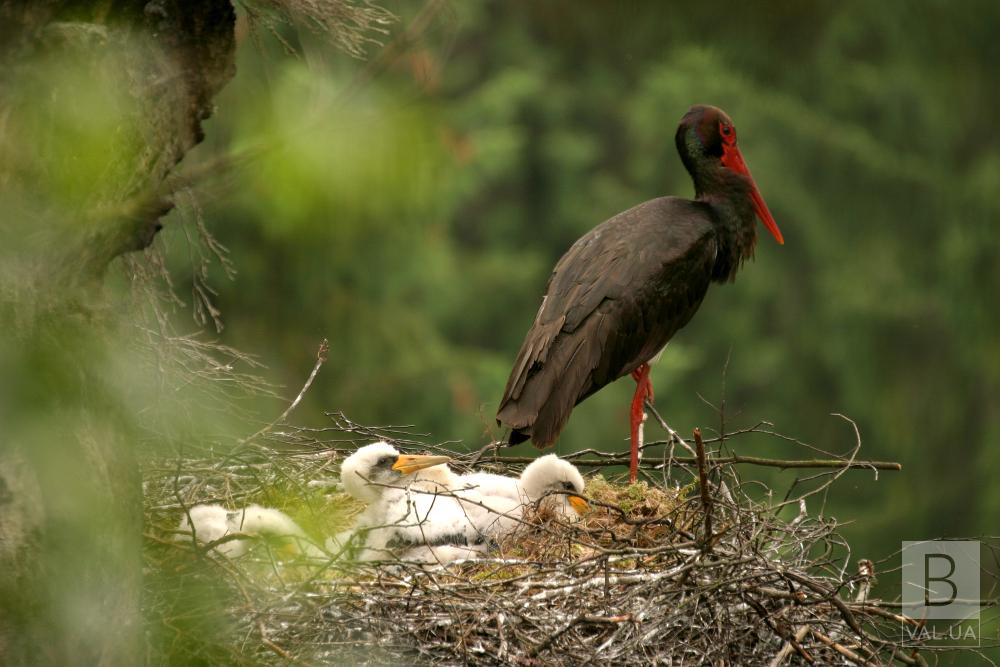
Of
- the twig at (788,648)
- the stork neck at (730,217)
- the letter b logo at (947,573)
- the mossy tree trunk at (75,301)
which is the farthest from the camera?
the stork neck at (730,217)

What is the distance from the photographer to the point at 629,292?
4.80 meters

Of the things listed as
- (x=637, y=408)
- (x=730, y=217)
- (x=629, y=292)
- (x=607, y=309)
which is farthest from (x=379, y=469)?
(x=730, y=217)

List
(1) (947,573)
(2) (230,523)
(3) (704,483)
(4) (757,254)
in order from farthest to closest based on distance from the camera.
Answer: (4) (757,254)
(1) (947,573)
(2) (230,523)
(3) (704,483)

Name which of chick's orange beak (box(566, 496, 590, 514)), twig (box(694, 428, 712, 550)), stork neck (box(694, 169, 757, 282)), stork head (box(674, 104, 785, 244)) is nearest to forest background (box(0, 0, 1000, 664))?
stork head (box(674, 104, 785, 244))

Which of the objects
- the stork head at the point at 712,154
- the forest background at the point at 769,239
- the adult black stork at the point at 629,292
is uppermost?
the stork head at the point at 712,154

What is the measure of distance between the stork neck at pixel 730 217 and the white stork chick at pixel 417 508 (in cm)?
143

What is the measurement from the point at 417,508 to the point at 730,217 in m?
1.90

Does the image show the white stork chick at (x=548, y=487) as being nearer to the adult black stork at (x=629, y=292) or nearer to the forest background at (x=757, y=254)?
the adult black stork at (x=629, y=292)

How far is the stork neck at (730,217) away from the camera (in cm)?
530

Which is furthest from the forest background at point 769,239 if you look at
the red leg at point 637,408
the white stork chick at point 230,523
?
the white stork chick at point 230,523

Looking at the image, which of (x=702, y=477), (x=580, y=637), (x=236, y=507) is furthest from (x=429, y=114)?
(x=236, y=507)

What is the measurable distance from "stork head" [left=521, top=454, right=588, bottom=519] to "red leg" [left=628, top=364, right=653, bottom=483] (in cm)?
53

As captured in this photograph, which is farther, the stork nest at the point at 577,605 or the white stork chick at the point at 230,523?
the white stork chick at the point at 230,523

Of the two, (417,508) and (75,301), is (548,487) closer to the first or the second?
(417,508)
